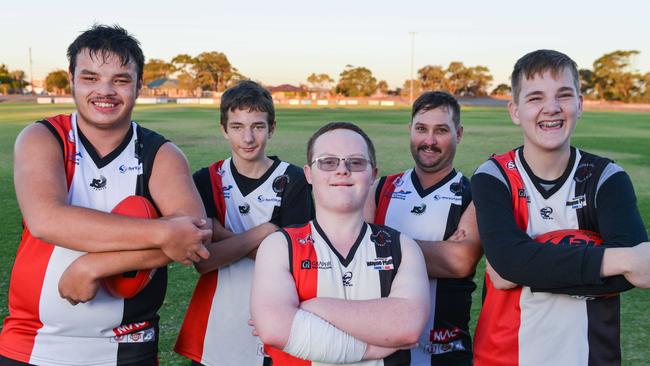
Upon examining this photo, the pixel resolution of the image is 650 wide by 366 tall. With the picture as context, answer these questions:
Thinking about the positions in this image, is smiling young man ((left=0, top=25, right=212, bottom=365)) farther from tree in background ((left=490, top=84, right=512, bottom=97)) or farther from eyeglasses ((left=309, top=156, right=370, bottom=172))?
tree in background ((left=490, top=84, right=512, bottom=97))

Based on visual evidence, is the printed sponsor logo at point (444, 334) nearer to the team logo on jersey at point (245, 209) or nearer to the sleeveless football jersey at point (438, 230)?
the sleeveless football jersey at point (438, 230)

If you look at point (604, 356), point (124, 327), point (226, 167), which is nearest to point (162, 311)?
point (226, 167)

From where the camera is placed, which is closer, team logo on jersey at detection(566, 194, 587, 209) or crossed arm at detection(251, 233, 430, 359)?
crossed arm at detection(251, 233, 430, 359)

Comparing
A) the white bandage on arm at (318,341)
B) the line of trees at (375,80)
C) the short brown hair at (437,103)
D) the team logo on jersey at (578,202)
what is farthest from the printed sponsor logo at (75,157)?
the line of trees at (375,80)

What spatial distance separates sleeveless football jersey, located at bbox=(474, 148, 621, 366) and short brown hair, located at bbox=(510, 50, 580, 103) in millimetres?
357

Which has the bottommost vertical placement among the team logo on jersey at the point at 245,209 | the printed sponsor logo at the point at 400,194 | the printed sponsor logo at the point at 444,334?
the printed sponsor logo at the point at 444,334

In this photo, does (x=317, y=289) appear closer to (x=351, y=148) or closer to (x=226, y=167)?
(x=351, y=148)

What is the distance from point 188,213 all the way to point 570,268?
1637 millimetres

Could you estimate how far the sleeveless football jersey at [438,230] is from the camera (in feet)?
10.3

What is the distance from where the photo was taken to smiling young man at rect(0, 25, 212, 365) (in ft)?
8.21

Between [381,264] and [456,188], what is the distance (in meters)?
1.01

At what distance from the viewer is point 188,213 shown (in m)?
2.73

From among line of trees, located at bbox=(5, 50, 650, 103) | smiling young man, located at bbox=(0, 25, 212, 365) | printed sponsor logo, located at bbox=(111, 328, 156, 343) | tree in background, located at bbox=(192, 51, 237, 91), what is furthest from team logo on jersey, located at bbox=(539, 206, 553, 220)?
tree in background, located at bbox=(192, 51, 237, 91)

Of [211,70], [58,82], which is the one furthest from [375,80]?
[58,82]
